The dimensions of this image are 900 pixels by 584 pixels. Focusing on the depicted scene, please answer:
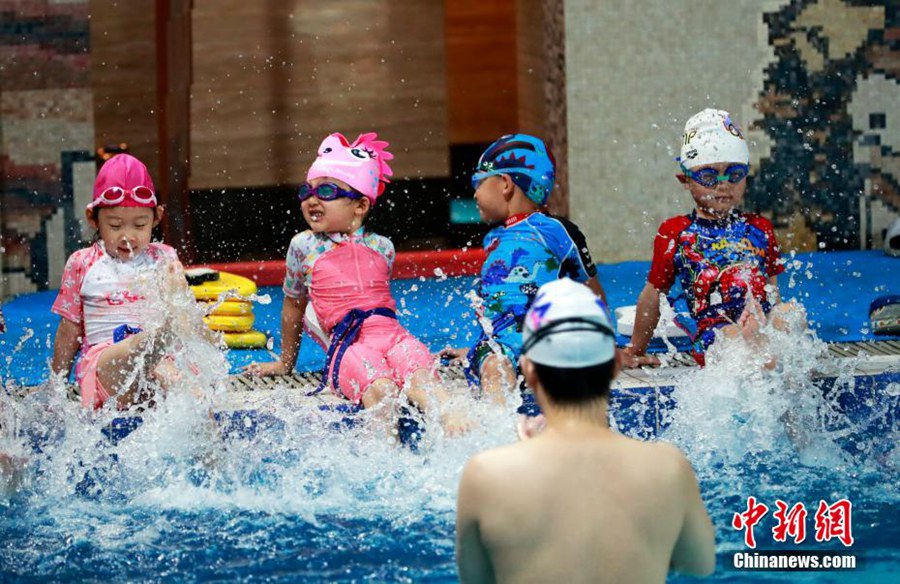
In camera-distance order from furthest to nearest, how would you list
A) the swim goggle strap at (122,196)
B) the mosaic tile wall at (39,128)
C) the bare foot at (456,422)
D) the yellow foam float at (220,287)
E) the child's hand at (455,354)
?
the mosaic tile wall at (39,128) < the yellow foam float at (220,287) < the child's hand at (455,354) < the swim goggle strap at (122,196) < the bare foot at (456,422)

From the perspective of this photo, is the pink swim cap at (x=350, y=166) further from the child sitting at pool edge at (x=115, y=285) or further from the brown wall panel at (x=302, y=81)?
the brown wall panel at (x=302, y=81)

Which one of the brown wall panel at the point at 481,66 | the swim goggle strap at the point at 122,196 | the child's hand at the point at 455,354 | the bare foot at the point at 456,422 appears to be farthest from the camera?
the brown wall panel at the point at 481,66

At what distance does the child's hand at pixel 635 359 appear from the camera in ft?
17.6

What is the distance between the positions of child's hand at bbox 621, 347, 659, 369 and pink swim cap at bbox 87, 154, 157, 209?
1998 mm

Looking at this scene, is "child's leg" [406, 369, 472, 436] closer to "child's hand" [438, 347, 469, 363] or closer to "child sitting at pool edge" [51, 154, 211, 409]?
"child's hand" [438, 347, 469, 363]

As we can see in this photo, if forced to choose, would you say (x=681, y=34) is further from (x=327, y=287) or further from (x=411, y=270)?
(x=327, y=287)

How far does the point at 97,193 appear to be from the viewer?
16.4 ft

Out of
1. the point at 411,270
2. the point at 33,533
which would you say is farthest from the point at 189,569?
the point at 411,270

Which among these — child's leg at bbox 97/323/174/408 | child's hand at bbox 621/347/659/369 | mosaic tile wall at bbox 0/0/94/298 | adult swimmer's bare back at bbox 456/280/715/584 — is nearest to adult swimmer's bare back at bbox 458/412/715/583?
adult swimmer's bare back at bbox 456/280/715/584

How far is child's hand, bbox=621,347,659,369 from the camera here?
5.35 m

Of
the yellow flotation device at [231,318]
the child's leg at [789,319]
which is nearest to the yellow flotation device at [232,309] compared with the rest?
the yellow flotation device at [231,318]

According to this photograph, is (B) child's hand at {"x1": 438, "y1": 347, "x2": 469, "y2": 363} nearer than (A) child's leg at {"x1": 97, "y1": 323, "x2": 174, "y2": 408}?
No

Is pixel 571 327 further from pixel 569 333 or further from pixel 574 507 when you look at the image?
pixel 574 507

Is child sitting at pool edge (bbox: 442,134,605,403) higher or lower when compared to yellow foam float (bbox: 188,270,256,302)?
higher
